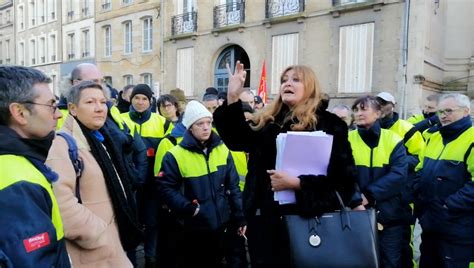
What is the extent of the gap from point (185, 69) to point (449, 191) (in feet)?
64.0

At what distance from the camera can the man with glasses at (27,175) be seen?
4.83 feet

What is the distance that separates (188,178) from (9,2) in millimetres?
43676

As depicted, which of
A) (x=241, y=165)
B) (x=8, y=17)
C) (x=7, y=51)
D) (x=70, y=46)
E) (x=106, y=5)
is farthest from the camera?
(x=7, y=51)

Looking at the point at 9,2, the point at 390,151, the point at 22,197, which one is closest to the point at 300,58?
the point at 390,151

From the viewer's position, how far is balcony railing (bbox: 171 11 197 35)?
2178 centimetres

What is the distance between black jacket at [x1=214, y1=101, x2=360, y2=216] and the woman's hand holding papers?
0.05 m

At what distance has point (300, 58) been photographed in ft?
58.3

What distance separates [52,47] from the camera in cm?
3297

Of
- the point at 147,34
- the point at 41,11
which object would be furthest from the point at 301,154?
A: the point at 41,11

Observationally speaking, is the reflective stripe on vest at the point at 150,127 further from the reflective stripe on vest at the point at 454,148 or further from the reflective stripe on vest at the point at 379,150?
the reflective stripe on vest at the point at 454,148

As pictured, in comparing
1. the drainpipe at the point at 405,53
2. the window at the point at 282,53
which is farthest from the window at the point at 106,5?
the drainpipe at the point at 405,53

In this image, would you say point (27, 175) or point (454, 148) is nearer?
point (27, 175)

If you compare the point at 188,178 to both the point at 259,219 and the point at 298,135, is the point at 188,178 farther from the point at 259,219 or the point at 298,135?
the point at 298,135

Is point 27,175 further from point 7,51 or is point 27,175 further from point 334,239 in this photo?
point 7,51
